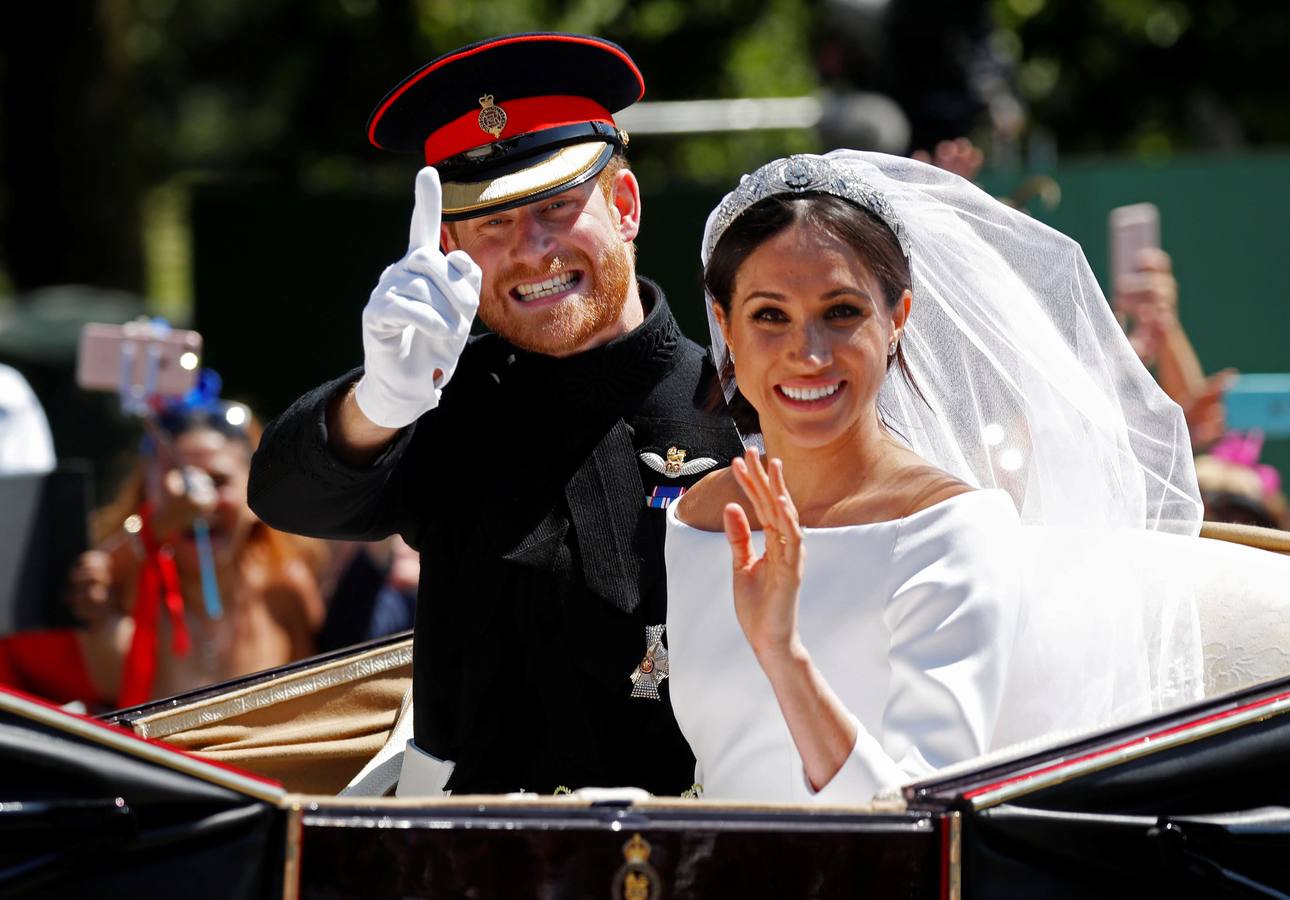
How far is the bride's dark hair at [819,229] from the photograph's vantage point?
91.0 inches

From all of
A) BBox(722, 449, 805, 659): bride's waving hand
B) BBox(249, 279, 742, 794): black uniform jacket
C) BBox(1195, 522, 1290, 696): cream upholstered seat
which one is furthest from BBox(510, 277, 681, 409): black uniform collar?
BBox(1195, 522, 1290, 696): cream upholstered seat

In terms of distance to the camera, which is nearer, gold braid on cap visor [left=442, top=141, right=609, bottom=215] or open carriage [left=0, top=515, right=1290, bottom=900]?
open carriage [left=0, top=515, right=1290, bottom=900]

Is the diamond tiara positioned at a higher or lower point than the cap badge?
lower

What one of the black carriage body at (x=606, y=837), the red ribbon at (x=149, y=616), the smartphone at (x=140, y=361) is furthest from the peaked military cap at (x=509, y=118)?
the red ribbon at (x=149, y=616)

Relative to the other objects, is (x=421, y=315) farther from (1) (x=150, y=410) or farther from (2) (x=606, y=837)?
(1) (x=150, y=410)

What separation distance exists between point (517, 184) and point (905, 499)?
2.75 feet

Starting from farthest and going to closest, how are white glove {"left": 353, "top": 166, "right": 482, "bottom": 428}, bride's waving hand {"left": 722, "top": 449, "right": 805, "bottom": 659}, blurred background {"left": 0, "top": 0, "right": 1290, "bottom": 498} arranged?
blurred background {"left": 0, "top": 0, "right": 1290, "bottom": 498} → white glove {"left": 353, "top": 166, "right": 482, "bottom": 428} → bride's waving hand {"left": 722, "top": 449, "right": 805, "bottom": 659}

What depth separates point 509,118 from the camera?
2768mm

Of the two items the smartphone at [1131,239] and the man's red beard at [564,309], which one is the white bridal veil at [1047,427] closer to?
the man's red beard at [564,309]

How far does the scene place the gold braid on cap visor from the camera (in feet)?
8.84

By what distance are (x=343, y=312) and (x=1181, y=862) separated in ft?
18.3

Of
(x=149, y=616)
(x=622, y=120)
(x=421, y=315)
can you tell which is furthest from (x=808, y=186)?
(x=622, y=120)

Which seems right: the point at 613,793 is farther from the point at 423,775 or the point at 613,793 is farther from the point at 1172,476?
the point at 1172,476

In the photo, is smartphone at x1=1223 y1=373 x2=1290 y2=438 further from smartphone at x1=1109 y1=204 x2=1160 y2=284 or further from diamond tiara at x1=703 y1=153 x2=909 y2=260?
diamond tiara at x1=703 y1=153 x2=909 y2=260
